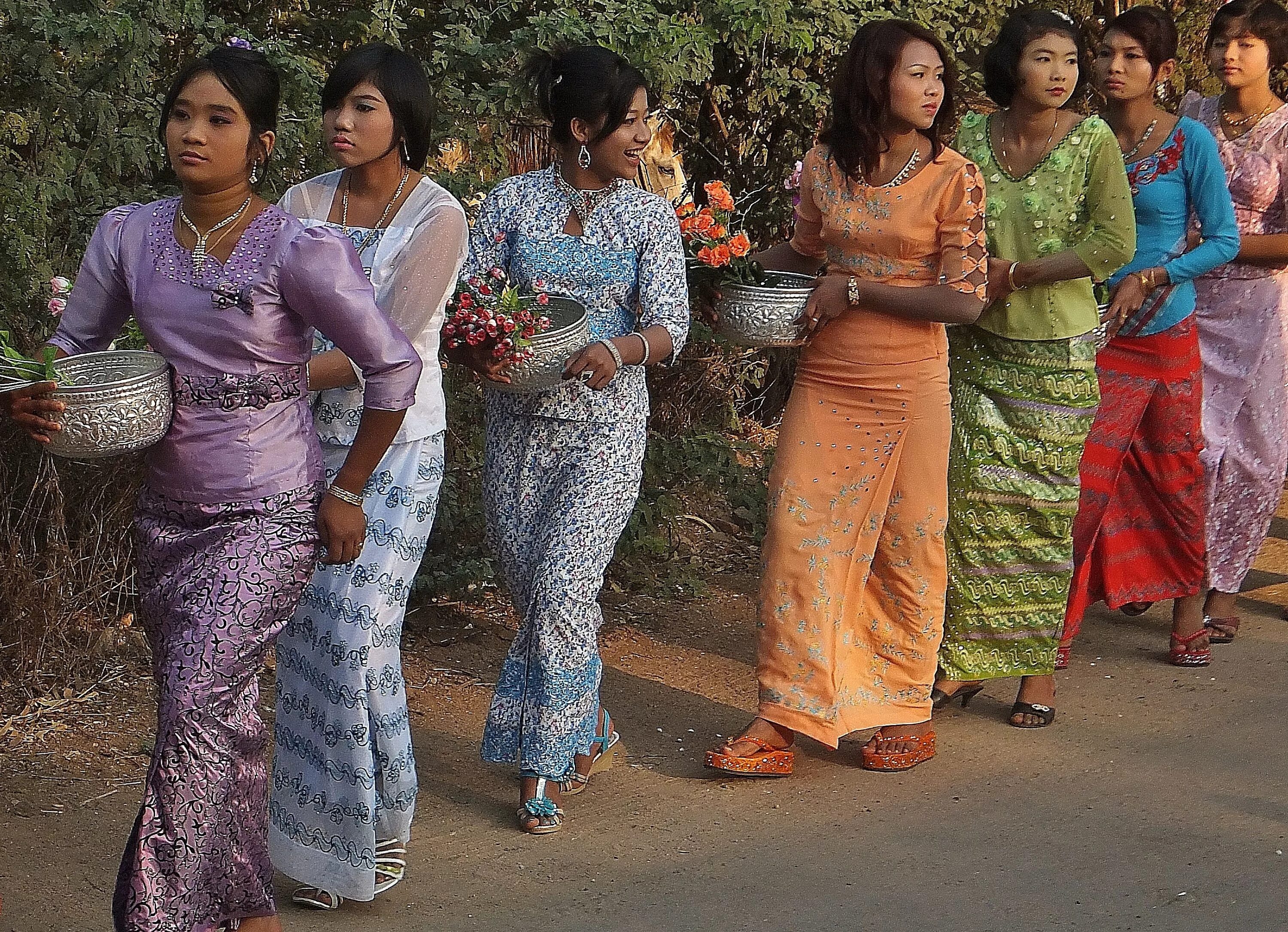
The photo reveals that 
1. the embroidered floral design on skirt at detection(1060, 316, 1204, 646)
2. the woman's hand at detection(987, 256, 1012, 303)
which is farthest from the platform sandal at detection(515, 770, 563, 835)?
the embroidered floral design on skirt at detection(1060, 316, 1204, 646)

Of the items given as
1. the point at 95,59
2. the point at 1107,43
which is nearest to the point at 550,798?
the point at 95,59

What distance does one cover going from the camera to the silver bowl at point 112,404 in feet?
10.8

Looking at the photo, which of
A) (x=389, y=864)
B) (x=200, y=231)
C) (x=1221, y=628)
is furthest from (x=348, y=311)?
(x=1221, y=628)

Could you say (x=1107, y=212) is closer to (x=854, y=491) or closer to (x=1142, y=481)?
(x=854, y=491)

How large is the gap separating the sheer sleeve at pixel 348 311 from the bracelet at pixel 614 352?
1.00 m

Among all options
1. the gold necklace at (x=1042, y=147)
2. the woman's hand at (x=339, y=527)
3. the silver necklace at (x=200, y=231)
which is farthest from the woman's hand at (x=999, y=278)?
the silver necklace at (x=200, y=231)

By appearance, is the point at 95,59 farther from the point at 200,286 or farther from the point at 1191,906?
the point at 1191,906

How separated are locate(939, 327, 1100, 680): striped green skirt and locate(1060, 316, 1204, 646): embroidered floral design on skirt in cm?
45

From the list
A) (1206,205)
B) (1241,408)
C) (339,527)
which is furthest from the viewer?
(1241,408)

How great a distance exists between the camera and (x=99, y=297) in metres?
3.62

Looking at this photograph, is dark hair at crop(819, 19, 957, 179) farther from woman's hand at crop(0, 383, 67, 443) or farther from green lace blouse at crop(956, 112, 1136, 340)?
woman's hand at crop(0, 383, 67, 443)

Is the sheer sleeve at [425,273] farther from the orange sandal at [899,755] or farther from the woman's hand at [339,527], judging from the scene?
the orange sandal at [899,755]

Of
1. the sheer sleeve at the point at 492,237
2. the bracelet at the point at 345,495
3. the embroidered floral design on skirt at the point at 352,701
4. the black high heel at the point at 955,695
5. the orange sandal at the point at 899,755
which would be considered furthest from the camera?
the black high heel at the point at 955,695

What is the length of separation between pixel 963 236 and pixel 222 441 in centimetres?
237
